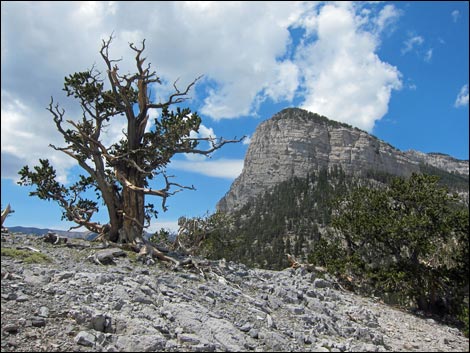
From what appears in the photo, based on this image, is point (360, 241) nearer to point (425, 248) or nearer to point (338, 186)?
point (425, 248)

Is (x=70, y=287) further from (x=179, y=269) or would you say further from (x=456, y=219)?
(x=456, y=219)

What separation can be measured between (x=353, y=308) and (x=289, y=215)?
405ft

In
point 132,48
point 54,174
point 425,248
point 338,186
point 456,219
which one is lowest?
point 425,248

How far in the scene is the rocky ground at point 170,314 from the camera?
8.41 m

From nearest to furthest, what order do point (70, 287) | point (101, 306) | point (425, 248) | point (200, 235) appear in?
point (101, 306) < point (70, 287) < point (425, 248) < point (200, 235)

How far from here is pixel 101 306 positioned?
950cm

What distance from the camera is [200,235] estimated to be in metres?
26.3

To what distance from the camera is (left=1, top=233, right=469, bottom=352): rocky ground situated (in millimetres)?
8414

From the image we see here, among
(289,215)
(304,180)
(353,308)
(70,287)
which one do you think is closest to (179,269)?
(70,287)

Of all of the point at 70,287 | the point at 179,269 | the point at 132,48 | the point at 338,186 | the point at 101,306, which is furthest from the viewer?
the point at 338,186

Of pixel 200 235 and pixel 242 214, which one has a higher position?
pixel 242 214

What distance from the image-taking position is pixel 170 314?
32.7ft

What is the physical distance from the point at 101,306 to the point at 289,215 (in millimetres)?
130774

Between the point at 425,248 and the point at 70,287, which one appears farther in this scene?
the point at 425,248
